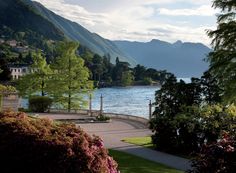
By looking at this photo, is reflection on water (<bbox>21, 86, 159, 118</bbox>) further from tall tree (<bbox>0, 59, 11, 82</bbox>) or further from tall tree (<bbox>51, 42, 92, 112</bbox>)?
tall tree (<bbox>0, 59, 11, 82</bbox>)

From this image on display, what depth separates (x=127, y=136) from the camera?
1108 inches

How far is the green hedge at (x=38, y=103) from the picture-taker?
4662cm

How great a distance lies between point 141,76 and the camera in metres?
176

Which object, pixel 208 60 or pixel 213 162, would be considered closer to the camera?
pixel 213 162

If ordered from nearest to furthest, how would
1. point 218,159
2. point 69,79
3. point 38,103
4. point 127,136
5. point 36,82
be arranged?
point 218,159, point 127,136, point 38,103, point 69,79, point 36,82

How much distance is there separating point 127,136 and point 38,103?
20.5 meters

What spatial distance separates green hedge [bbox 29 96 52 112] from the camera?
153 feet

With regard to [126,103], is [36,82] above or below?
above

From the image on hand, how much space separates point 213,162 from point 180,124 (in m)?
12.8

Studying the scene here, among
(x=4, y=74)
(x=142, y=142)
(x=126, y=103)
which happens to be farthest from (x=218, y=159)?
(x=126, y=103)

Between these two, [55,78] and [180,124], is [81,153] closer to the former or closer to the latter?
[180,124]

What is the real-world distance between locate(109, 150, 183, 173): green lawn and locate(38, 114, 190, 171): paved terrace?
730 mm

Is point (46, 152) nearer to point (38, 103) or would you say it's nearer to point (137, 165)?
point (137, 165)

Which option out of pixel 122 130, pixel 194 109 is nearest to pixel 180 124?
pixel 194 109
